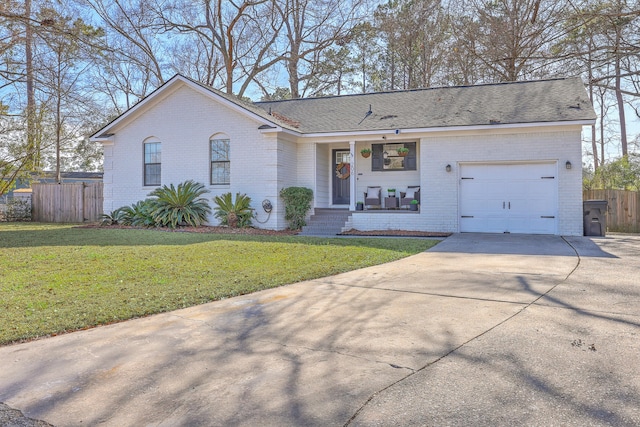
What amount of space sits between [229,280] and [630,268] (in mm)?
6047

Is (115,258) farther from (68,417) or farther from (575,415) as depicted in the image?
(575,415)

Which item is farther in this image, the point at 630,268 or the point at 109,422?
the point at 630,268

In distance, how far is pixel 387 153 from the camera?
15.2m

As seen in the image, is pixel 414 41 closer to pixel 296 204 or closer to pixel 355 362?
pixel 296 204

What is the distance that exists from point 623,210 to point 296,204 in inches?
455

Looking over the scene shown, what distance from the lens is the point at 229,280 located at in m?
6.16

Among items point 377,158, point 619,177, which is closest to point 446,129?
point 377,158

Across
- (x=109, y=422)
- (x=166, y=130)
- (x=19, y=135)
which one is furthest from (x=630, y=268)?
(x=19, y=135)

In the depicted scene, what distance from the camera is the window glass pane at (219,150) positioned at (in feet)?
48.8

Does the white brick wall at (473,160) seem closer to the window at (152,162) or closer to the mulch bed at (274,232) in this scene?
the mulch bed at (274,232)

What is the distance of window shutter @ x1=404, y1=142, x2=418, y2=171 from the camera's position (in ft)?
48.9

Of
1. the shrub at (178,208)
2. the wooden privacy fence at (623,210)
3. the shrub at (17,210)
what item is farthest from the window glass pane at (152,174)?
the wooden privacy fence at (623,210)

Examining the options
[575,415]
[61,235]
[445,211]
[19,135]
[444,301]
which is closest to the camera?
[575,415]

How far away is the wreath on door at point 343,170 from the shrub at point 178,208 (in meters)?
4.66
